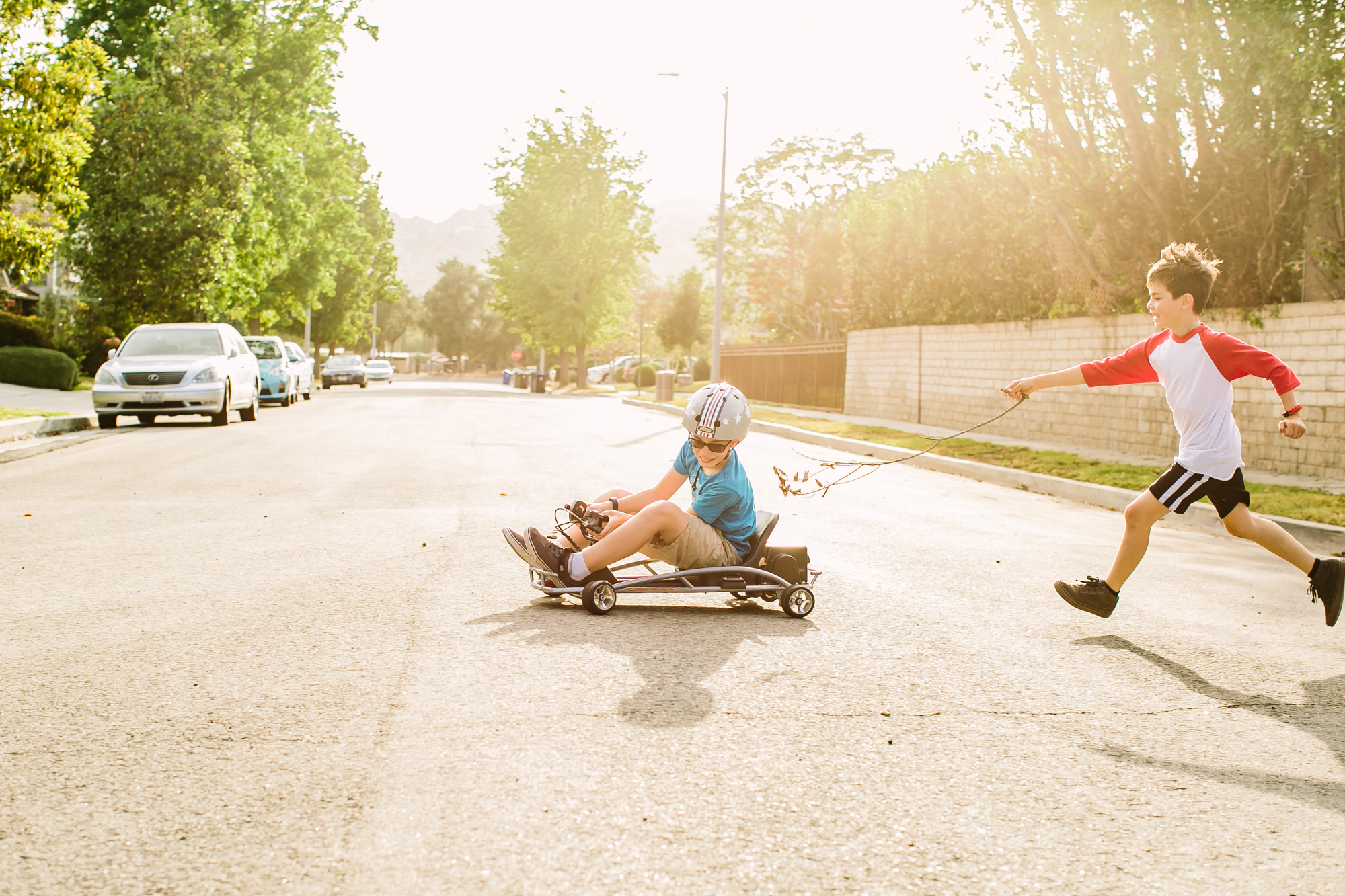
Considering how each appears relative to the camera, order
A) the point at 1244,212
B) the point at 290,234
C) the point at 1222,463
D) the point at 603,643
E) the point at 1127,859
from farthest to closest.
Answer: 1. the point at 290,234
2. the point at 1244,212
3. the point at 1222,463
4. the point at 603,643
5. the point at 1127,859

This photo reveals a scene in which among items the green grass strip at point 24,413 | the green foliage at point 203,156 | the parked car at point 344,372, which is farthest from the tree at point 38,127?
the parked car at point 344,372

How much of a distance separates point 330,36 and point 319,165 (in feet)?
21.2

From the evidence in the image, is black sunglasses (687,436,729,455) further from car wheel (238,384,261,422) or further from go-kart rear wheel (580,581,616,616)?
car wheel (238,384,261,422)

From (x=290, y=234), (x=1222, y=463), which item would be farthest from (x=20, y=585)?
(x=290, y=234)

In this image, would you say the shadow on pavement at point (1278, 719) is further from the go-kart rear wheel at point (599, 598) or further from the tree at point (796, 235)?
the tree at point (796, 235)

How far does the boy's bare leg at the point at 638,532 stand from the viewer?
5.19 metres

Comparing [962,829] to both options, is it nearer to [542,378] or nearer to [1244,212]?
[1244,212]

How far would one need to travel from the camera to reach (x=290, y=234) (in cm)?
3422

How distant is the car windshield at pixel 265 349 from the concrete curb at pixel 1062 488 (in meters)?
14.1

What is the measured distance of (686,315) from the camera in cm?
6850

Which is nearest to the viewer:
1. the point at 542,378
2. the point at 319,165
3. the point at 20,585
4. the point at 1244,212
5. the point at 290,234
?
the point at 20,585

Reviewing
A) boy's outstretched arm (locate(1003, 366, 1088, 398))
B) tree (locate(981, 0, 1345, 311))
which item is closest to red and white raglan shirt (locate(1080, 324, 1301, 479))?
boy's outstretched arm (locate(1003, 366, 1088, 398))

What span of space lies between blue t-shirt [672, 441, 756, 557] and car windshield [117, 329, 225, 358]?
50.0 feet

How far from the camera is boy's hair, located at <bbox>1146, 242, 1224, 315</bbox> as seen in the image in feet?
17.1
